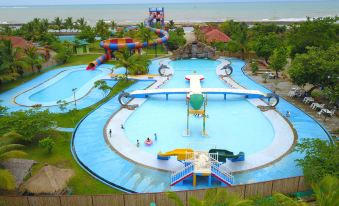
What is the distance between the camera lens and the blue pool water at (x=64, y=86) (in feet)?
108

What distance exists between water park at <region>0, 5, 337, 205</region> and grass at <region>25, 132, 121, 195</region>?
32 centimetres

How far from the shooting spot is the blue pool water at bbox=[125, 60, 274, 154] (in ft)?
71.1

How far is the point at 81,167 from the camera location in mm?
18734

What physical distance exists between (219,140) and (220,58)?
95.9ft

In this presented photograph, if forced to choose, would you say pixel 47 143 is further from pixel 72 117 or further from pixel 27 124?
pixel 72 117

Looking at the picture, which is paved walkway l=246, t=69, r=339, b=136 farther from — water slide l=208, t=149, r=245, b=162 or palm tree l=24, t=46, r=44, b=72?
palm tree l=24, t=46, r=44, b=72

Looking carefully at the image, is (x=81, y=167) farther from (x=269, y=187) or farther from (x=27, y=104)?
(x=27, y=104)

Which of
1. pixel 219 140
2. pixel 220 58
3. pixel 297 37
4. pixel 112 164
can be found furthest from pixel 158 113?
pixel 220 58

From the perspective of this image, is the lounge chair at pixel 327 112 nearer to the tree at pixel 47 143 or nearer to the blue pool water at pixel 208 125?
the blue pool water at pixel 208 125

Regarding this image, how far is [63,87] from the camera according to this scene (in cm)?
3641

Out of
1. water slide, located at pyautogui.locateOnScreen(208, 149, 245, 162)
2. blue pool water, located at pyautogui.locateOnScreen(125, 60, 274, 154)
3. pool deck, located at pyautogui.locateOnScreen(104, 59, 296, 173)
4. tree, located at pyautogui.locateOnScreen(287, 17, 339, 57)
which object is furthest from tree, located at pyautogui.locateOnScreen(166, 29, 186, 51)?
water slide, located at pyautogui.locateOnScreen(208, 149, 245, 162)

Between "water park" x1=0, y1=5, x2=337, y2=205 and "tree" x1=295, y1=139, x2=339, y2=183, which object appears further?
"water park" x1=0, y1=5, x2=337, y2=205

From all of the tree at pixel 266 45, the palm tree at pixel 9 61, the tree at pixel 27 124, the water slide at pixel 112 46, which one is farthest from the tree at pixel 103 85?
the tree at pixel 266 45

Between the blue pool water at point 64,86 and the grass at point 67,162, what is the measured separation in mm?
11512
